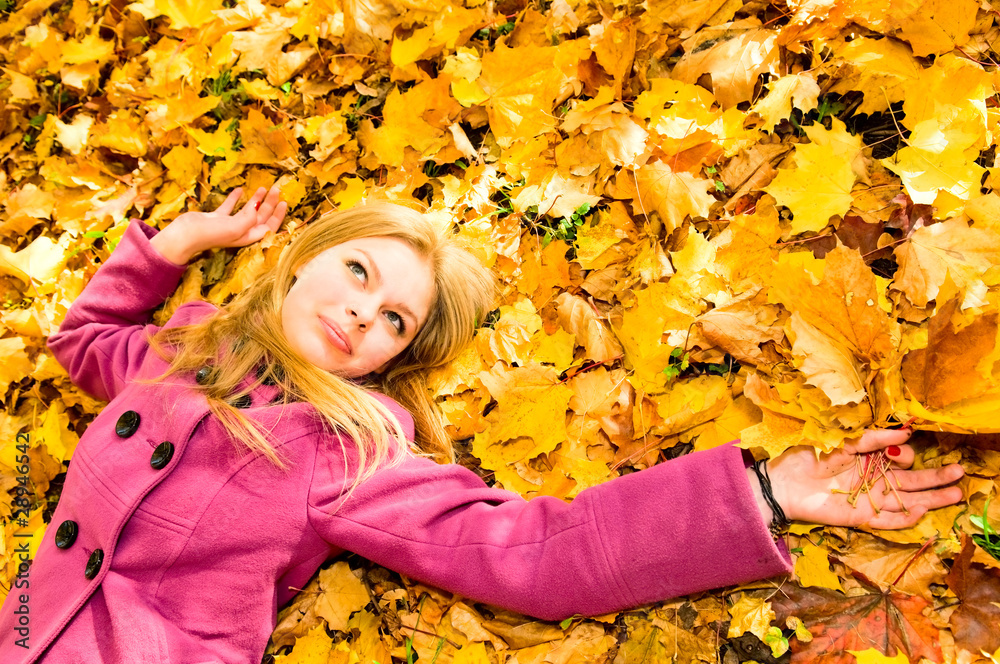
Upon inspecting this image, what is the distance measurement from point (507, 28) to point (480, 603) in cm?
185

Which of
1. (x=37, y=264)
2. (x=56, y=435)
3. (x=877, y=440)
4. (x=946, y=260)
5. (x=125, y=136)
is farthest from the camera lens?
(x=125, y=136)

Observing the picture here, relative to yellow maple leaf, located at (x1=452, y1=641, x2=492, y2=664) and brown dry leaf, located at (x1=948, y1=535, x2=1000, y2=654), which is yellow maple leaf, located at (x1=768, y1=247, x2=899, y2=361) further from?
yellow maple leaf, located at (x1=452, y1=641, x2=492, y2=664)

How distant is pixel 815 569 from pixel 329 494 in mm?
1180

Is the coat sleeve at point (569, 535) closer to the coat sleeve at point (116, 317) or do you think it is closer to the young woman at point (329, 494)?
the young woman at point (329, 494)

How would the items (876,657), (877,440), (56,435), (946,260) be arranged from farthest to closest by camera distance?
(56,435) → (946,260) → (877,440) → (876,657)

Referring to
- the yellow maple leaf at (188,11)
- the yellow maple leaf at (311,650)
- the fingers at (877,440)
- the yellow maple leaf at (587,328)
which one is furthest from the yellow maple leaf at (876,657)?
the yellow maple leaf at (188,11)

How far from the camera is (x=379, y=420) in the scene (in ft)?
5.96

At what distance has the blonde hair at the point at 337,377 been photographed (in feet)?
6.01

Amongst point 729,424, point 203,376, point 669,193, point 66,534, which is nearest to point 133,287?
point 203,376

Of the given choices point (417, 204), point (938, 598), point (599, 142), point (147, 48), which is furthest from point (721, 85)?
point (147, 48)

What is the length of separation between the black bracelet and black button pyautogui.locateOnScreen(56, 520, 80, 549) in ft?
5.75

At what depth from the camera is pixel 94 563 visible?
1688 mm

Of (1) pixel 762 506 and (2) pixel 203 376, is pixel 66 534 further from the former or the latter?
(1) pixel 762 506

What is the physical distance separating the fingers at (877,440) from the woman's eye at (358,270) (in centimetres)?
131
